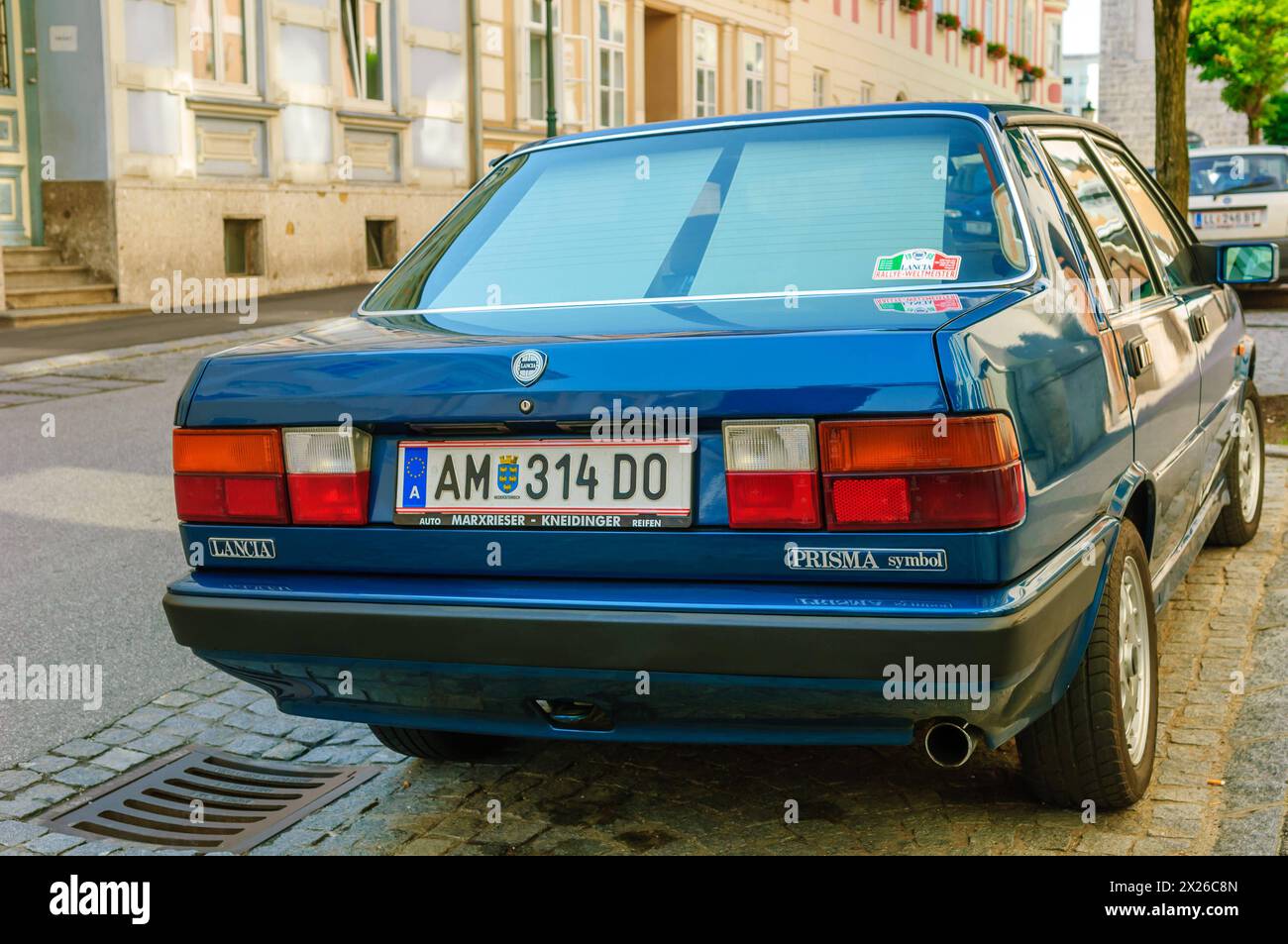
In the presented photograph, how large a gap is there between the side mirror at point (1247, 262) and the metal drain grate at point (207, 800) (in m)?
3.28

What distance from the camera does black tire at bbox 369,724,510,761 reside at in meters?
3.99

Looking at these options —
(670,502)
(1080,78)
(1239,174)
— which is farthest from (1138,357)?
(1080,78)

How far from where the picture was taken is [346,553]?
321 centimetres

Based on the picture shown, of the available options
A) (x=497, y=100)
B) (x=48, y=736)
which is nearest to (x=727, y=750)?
(x=48, y=736)

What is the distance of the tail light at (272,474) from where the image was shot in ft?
10.5

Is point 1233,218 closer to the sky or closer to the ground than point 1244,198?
closer to the ground

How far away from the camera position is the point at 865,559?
2855mm

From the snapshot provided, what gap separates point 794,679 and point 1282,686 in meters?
2.23

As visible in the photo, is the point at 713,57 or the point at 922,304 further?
the point at 713,57

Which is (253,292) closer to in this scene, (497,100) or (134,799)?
(497,100)

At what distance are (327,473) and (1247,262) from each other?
3441 millimetres

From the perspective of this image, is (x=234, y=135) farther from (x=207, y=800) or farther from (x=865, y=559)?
(x=865, y=559)

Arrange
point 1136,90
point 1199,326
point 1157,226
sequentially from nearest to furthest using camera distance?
1. point 1199,326
2. point 1157,226
3. point 1136,90

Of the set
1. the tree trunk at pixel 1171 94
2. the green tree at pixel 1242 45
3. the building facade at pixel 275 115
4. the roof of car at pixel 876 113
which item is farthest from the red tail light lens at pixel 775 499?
the green tree at pixel 1242 45
